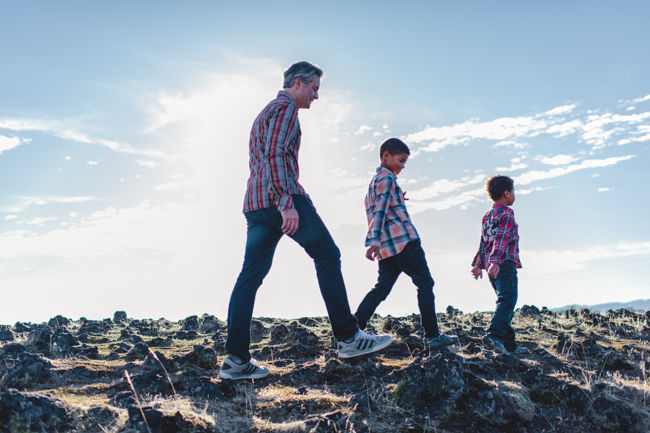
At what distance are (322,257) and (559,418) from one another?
2.17 metres

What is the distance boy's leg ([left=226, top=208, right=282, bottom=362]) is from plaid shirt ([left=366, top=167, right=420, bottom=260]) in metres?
1.15

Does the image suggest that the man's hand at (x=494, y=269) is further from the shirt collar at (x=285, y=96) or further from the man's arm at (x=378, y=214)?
the shirt collar at (x=285, y=96)

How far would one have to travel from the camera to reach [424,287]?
4836 mm

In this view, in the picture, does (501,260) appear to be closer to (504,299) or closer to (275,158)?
(504,299)

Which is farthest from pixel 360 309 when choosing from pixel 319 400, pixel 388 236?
pixel 319 400

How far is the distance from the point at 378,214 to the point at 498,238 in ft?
5.34

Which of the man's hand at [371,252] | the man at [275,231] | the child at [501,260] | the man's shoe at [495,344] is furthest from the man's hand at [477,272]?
the man at [275,231]

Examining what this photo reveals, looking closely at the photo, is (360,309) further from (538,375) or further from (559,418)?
(559,418)

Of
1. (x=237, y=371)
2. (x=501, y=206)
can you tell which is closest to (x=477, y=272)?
(x=501, y=206)

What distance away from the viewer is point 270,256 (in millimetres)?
4098

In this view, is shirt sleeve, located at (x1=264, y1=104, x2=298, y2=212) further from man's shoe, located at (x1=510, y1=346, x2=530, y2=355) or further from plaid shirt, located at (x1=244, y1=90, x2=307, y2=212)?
man's shoe, located at (x1=510, y1=346, x2=530, y2=355)

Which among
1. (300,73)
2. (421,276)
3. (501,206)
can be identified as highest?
(300,73)

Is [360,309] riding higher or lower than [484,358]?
higher

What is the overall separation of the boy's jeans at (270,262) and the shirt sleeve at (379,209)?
0.66 m
